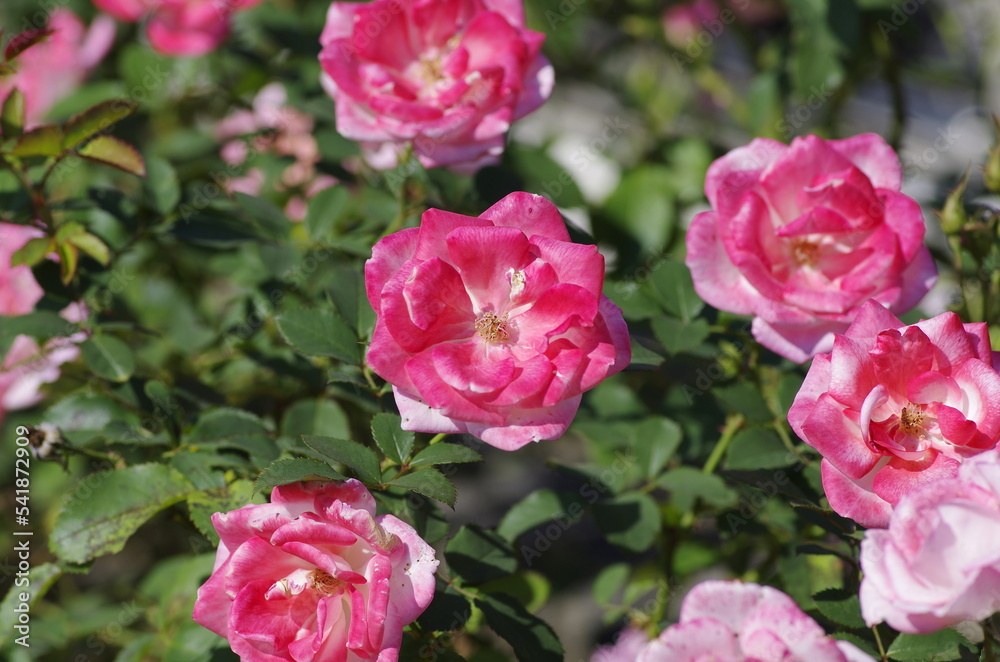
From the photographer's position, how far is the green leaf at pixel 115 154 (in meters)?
1.07

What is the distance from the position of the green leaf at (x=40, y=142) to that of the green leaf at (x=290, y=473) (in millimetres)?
540

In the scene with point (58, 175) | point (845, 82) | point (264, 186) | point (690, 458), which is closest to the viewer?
point (690, 458)

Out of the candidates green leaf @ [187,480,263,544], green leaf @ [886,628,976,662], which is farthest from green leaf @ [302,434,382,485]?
green leaf @ [886,628,976,662]

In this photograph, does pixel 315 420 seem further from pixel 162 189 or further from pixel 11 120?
pixel 11 120

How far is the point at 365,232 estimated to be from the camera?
50.0 inches

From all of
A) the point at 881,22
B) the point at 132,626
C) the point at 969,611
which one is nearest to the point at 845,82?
the point at 881,22

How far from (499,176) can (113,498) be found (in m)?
0.69

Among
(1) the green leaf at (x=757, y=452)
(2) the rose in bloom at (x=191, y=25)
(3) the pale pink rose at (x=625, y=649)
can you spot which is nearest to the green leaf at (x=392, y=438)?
(1) the green leaf at (x=757, y=452)

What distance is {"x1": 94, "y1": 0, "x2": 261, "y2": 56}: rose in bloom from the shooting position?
1.79 metres

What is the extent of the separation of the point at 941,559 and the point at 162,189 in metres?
1.12

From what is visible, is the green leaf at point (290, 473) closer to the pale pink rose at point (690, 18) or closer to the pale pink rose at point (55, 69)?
the pale pink rose at point (55, 69)

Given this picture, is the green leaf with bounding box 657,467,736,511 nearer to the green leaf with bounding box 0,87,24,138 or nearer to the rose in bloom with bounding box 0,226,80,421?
the rose in bloom with bounding box 0,226,80,421

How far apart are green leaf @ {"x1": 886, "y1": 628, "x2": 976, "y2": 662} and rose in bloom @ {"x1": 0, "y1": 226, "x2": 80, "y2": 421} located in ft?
3.62

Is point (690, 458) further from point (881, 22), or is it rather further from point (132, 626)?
point (132, 626)
